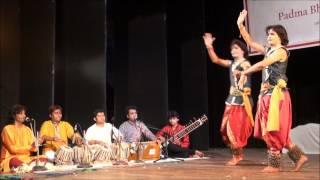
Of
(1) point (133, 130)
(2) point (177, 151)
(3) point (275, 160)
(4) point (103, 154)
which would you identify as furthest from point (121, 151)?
(3) point (275, 160)

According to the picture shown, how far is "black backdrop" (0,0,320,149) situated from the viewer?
6.11m

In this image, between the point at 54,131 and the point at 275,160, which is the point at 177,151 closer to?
the point at 54,131

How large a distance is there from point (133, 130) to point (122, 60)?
140cm

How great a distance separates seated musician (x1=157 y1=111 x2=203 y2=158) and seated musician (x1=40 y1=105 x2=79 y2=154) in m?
1.32

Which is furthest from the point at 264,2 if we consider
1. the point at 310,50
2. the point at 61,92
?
the point at 61,92

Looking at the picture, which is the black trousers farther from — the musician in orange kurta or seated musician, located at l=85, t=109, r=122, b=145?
the musician in orange kurta

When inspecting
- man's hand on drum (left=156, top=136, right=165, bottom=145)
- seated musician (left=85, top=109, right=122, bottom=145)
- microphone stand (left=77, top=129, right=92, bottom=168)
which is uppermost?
seated musician (left=85, top=109, right=122, bottom=145)

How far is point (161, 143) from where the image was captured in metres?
6.18

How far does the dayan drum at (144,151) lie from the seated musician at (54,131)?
2.61ft

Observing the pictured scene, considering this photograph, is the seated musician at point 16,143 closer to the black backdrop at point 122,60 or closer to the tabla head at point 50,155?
the tabla head at point 50,155

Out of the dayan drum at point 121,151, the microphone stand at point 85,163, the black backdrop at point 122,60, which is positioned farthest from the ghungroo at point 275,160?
the black backdrop at point 122,60

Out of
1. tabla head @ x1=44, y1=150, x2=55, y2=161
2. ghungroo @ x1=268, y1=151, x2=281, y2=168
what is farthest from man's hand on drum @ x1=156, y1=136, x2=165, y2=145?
ghungroo @ x1=268, y1=151, x2=281, y2=168

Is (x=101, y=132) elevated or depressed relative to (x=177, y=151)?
elevated

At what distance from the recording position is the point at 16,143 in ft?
16.7
